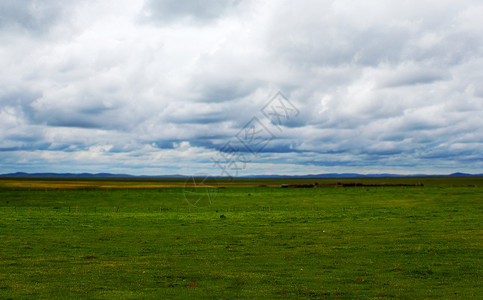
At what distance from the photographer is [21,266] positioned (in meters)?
17.5

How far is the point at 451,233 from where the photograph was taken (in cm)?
2684

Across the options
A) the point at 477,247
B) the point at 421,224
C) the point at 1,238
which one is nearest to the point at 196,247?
the point at 1,238

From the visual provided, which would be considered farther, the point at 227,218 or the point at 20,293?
the point at 227,218

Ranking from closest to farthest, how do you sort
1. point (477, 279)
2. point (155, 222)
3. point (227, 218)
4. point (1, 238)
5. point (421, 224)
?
point (477, 279), point (1, 238), point (421, 224), point (155, 222), point (227, 218)

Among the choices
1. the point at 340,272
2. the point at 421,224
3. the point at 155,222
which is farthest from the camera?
the point at 155,222

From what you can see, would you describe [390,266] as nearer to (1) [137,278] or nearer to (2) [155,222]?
(1) [137,278]

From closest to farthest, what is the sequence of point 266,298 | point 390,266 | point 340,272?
point 266,298 < point 340,272 < point 390,266

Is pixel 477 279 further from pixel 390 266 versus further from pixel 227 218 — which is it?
pixel 227 218

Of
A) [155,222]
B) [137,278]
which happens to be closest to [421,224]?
[155,222]

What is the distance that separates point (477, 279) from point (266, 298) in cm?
817

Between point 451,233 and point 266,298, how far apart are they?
1922cm

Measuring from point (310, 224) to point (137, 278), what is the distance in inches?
810

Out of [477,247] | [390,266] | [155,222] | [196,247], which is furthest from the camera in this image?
[155,222]

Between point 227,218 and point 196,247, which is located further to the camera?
point 227,218
